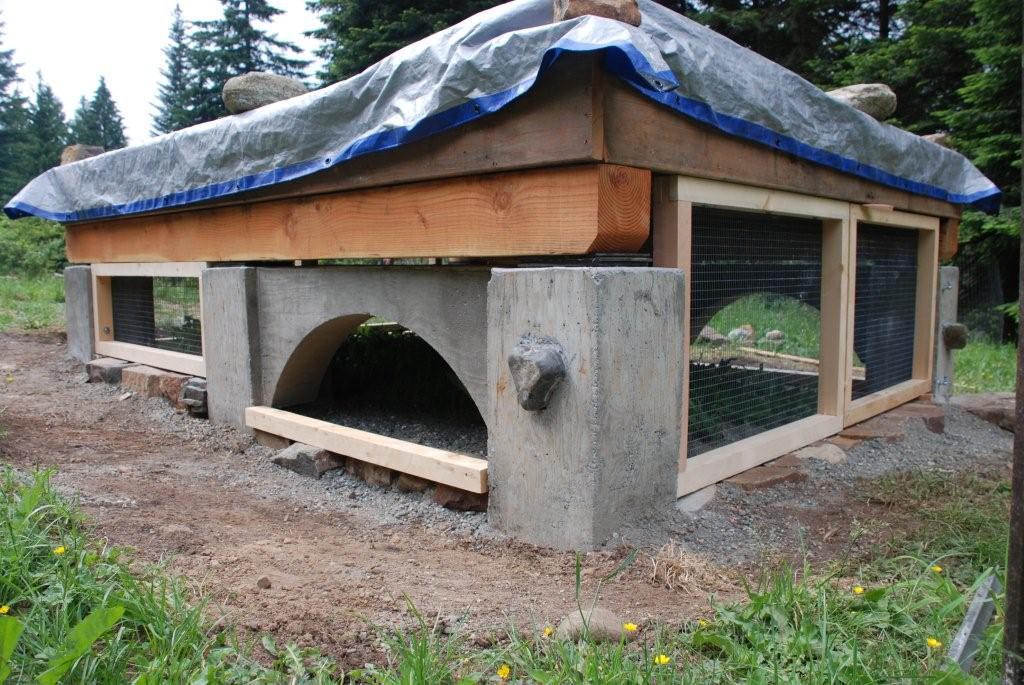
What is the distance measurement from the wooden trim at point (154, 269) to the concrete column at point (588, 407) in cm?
294

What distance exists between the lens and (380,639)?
2117 mm

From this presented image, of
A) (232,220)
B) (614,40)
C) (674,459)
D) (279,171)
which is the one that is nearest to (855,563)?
(674,459)

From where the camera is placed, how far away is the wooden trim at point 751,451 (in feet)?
11.4

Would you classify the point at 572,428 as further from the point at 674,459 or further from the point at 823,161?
the point at 823,161

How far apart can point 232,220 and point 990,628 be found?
170 inches

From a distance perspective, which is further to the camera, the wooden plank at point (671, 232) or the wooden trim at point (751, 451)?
the wooden trim at point (751, 451)

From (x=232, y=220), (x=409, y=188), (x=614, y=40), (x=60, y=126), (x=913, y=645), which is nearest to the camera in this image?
(x=913, y=645)

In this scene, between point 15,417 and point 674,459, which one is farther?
point 15,417

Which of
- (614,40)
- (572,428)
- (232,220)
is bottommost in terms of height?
(572,428)

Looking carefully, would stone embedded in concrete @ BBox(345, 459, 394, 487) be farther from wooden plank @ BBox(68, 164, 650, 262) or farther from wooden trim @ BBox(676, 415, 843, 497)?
wooden trim @ BBox(676, 415, 843, 497)

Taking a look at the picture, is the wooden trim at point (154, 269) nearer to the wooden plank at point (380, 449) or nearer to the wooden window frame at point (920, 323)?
the wooden plank at point (380, 449)

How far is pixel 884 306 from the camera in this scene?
18.5ft

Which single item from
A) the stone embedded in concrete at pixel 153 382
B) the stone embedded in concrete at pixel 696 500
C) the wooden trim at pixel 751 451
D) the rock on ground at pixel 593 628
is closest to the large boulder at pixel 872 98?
the wooden trim at pixel 751 451

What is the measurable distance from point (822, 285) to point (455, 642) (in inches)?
136
